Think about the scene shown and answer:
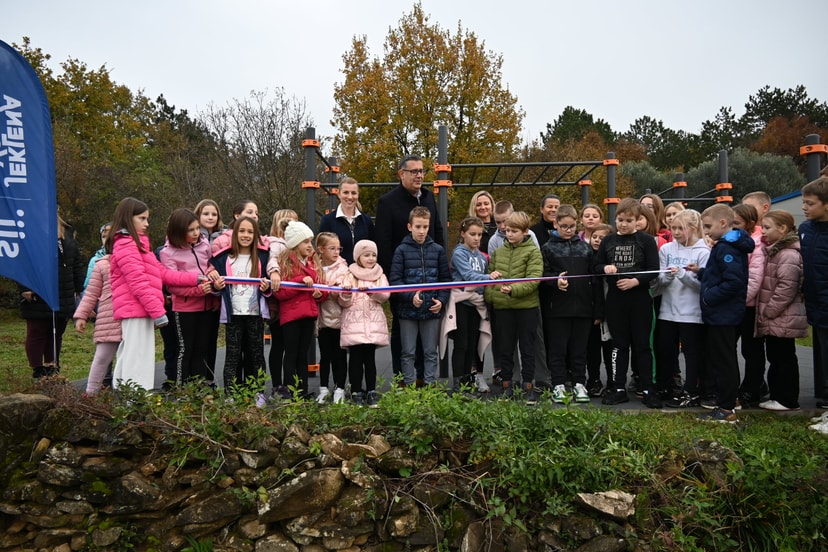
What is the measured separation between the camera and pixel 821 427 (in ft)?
14.2

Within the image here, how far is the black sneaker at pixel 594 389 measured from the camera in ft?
18.3

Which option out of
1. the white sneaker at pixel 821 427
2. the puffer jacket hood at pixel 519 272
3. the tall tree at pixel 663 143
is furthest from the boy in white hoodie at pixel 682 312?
the tall tree at pixel 663 143

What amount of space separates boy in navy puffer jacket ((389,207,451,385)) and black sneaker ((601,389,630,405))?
160 cm

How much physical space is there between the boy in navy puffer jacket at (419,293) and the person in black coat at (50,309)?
3593 mm

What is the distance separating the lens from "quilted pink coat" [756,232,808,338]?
4723mm

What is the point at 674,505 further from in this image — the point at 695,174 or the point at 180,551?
the point at 695,174

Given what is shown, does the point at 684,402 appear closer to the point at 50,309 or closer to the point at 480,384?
the point at 480,384

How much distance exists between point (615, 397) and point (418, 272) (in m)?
2.15

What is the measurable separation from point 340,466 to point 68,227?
5217 millimetres

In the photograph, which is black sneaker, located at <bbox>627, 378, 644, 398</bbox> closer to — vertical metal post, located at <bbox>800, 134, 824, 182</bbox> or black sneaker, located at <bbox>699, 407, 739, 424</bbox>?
black sneaker, located at <bbox>699, 407, 739, 424</bbox>

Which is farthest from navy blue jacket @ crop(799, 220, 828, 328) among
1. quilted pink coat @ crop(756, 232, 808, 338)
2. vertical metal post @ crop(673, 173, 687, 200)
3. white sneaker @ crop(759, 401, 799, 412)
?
vertical metal post @ crop(673, 173, 687, 200)

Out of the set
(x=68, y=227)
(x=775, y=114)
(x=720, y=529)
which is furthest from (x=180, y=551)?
(x=775, y=114)

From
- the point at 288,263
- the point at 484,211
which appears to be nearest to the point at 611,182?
the point at 484,211

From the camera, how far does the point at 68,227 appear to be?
A: 6535 millimetres
